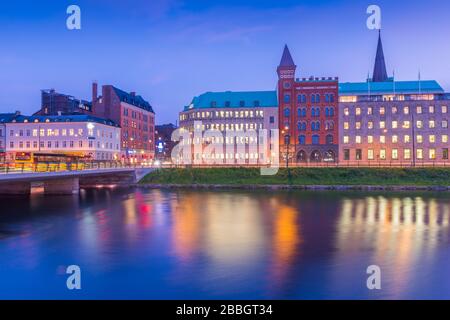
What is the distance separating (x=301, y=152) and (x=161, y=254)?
77614 millimetres

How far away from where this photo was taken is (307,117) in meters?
97.1

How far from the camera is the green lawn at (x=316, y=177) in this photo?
67062mm

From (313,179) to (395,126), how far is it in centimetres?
3853

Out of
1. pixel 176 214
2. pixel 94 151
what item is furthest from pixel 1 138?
pixel 176 214

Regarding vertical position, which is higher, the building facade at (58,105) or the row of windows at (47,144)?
the building facade at (58,105)

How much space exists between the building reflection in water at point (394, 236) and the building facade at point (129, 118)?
73.9 meters

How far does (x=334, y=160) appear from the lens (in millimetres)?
94125

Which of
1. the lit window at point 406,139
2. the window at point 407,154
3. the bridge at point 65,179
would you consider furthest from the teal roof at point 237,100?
the bridge at point 65,179

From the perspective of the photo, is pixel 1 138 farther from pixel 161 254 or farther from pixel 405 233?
pixel 405 233

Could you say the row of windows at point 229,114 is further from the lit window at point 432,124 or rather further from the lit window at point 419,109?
the lit window at point 432,124

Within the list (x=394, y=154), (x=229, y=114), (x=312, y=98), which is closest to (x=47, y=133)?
(x=229, y=114)

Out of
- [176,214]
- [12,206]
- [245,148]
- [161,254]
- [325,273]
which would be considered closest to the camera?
[325,273]

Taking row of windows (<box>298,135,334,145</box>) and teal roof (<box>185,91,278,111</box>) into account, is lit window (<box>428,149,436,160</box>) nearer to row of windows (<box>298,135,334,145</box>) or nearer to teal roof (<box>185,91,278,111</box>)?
row of windows (<box>298,135,334,145</box>)

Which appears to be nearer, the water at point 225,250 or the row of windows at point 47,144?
the water at point 225,250
